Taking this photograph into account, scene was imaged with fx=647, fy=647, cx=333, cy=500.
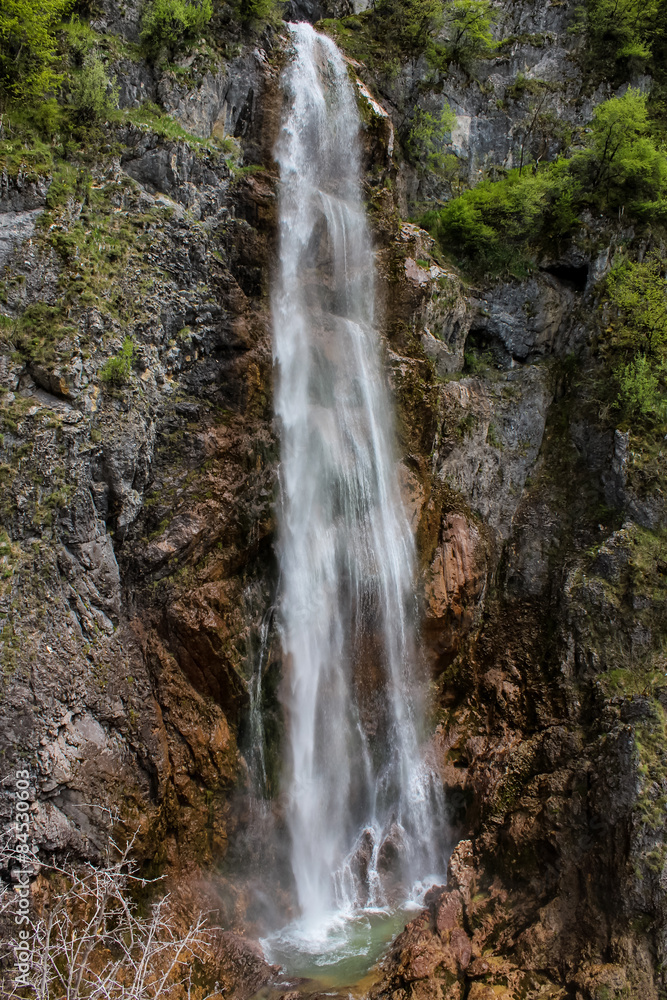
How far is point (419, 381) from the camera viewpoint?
16.4 metres

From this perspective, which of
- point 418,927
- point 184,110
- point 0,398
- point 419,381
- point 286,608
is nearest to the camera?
point 0,398

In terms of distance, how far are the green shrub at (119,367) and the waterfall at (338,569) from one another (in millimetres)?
3815

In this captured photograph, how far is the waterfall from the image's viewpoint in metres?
13.6

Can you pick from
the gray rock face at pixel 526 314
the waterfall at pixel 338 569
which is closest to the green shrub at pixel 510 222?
the gray rock face at pixel 526 314

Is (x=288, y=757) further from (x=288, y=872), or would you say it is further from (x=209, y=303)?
(x=209, y=303)

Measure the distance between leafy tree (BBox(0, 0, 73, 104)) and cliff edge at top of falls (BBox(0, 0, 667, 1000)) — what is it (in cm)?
52

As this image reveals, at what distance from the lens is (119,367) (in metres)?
12.1

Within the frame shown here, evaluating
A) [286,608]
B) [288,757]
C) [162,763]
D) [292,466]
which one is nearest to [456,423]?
[292,466]

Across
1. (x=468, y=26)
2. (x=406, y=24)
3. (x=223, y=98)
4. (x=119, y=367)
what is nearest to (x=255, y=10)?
(x=223, y=98)

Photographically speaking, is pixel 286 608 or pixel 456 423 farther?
pixel 456 423

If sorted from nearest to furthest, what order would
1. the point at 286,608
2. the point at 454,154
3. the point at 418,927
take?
the point at 418,927, the point at 286,608, the point at 454,154

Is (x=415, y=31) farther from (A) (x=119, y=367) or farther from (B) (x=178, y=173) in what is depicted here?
(A) (x=119, y=367)

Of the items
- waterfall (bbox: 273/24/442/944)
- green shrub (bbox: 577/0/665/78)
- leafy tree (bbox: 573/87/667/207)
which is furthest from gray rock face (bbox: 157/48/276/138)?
green shrub (bbox: 577/0/665/78)

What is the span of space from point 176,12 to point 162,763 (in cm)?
1597
